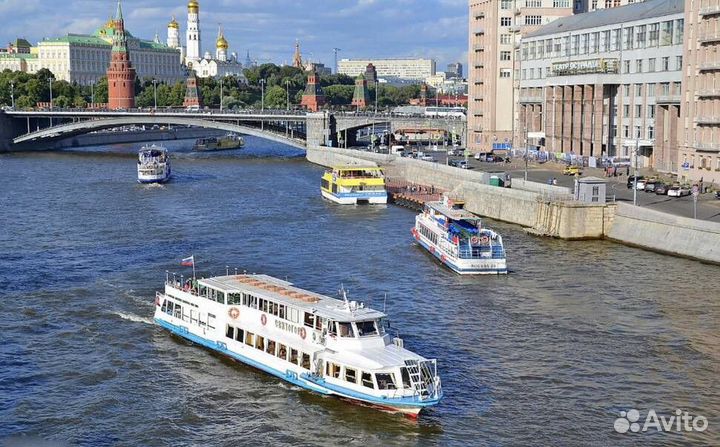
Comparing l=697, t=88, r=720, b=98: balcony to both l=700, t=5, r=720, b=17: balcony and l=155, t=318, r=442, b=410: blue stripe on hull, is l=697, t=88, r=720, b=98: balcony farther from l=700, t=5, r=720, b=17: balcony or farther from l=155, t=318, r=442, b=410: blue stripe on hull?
l=155, t=318, r=442, b=410: blue stripe on hull

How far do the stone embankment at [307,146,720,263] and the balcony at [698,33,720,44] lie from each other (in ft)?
50.8

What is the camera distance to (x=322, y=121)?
14112 cm

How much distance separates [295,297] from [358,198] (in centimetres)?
4816

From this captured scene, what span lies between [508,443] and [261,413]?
8.34m

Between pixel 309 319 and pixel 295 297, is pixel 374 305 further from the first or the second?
pixel 309 319

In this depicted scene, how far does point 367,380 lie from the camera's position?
34.2 meters

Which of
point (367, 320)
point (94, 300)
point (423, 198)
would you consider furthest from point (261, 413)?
point (423, 198)

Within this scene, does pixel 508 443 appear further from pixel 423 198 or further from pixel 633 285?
pixel 423 198

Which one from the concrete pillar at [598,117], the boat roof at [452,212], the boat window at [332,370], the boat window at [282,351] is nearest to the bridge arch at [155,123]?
the concrete pillar at [598,117]

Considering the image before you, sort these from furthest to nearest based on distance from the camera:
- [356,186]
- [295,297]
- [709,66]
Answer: [356,186] → [709,66] → [295,297]

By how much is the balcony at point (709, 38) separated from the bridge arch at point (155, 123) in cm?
7544

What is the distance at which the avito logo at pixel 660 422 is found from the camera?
108 ft

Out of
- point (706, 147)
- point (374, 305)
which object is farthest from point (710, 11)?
point (374, 305)

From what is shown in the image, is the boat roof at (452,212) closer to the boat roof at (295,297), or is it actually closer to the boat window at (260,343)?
the boat roof at (295,297)
